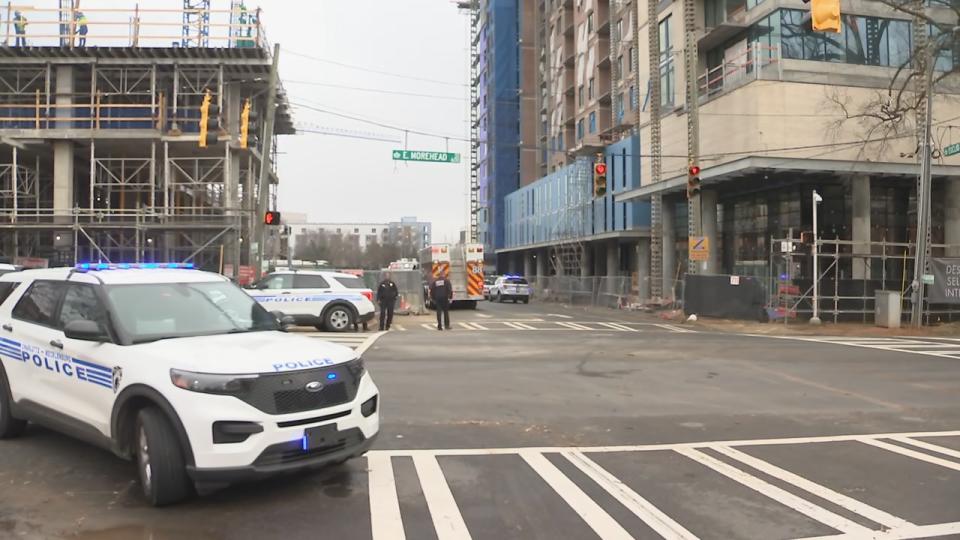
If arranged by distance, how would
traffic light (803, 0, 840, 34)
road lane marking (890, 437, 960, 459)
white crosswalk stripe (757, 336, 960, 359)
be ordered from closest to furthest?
road lane marking (890, 437, 960, 459), traffic light (803, 0, 840, 34), white crosswalk stripe (757, 336, 960, 359)

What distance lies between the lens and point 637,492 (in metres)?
5.50

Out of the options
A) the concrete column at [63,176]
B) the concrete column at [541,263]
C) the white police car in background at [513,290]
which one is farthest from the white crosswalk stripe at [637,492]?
the concrete column at [541,263]

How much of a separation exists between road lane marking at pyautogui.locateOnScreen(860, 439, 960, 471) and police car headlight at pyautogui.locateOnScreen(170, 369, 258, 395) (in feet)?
20.1

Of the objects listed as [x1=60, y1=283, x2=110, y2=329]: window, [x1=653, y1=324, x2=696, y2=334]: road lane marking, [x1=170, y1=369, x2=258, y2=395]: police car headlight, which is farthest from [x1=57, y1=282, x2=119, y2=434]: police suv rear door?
[x1=653, y1=324, x2=696, y2=334]: road lane marking

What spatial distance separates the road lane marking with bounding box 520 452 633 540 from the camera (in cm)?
464

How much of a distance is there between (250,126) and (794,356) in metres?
28.9

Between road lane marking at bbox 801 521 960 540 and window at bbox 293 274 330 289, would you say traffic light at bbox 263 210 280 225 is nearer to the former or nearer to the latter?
window at bbox 293 274 330 289

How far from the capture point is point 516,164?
78938 millimetres

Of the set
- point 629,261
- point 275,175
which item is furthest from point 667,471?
point 629,261

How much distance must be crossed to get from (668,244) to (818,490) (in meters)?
30.0

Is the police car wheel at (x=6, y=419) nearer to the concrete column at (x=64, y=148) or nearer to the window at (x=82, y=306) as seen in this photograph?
the window at (x=82, y=306)

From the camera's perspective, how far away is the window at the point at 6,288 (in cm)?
693

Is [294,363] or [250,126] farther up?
[250,126]

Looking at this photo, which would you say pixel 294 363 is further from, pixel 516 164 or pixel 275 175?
pixel 516 164
